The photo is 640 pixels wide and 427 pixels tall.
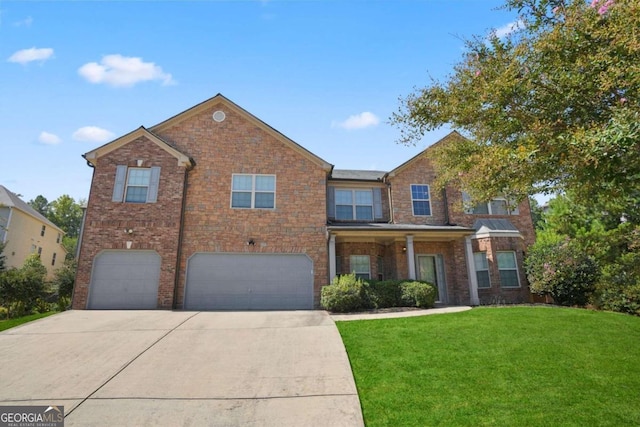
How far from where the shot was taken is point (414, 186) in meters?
17.3

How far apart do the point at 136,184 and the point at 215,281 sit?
559 cm

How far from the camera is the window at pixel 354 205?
55.7 feet

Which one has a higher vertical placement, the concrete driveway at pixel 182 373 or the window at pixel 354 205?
the window at pixel 354 205

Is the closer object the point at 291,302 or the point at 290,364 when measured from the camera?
the point at 290,364

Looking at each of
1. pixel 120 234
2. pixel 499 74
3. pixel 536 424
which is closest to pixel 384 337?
pixel 536 424

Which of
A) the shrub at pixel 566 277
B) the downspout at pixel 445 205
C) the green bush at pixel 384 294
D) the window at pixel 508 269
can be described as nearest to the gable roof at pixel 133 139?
the green bush at pixel 384 294

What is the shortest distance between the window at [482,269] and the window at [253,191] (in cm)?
1043

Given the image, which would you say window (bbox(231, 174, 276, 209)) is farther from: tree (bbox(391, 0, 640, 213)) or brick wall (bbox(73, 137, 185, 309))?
tree (bbox(391, 0, 640, 213))

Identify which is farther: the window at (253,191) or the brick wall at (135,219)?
the window at (253,191)

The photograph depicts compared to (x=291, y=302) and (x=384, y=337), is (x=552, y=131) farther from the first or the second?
(x=291, y=302)

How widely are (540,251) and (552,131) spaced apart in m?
11.5

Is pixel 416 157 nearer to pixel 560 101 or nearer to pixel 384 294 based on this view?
pixel 384 294

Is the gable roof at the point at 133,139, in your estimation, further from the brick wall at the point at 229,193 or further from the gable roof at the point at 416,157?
the gable roof at the point at 416,157

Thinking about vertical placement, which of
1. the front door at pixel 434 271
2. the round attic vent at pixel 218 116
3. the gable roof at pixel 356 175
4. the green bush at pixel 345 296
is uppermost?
the round attic vent at pixel 218 116
